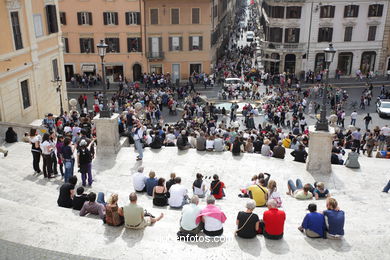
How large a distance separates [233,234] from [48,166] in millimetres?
6829

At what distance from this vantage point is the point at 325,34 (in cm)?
4494

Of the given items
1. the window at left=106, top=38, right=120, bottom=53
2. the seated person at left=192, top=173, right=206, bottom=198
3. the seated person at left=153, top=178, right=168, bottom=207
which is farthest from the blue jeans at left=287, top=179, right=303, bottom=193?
the window at left=106, top=38, right=120, bottom=53

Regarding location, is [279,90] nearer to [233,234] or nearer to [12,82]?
[12,82]

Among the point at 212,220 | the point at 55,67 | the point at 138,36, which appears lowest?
the point at 212,220

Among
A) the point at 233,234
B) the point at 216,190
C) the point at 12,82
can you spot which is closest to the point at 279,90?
the point at 12,82

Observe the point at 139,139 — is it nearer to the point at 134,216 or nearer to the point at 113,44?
the point at 134,216

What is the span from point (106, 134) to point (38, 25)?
12913 millimetres

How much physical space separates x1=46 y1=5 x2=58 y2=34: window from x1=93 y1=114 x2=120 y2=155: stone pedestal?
544 inches

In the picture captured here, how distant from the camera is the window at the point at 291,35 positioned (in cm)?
4481

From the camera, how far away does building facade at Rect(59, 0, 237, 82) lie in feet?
137

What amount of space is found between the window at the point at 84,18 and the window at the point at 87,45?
1689 millimetres

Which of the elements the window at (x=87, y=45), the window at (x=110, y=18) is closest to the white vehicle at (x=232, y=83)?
the window at (x=110, y=18)

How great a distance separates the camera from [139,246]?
27.7ft

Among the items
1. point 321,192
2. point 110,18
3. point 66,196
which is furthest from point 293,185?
point 110,18
